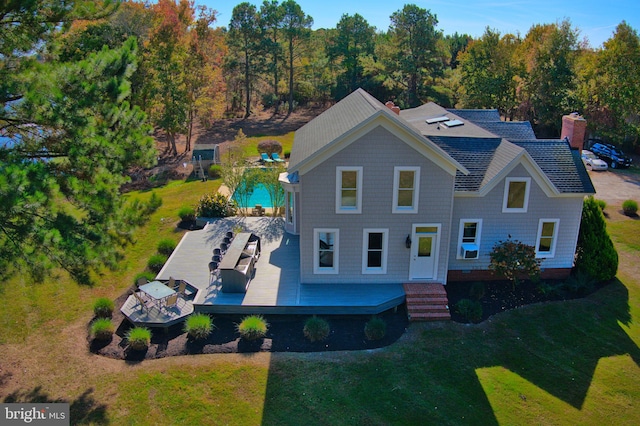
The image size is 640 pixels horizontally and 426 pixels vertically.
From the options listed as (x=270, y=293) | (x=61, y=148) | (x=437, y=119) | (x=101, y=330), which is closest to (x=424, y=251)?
(x=270, y=293)

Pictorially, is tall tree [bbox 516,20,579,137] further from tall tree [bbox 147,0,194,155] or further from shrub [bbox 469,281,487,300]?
tall tree [bbox 147,0,194,155]

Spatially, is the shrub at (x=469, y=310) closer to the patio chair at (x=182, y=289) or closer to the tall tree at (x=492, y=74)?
the patio chair at (x=182, y=289)

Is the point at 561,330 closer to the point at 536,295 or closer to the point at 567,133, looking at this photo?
the point at 536,295

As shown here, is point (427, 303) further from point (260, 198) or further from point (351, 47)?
point (351, 47)

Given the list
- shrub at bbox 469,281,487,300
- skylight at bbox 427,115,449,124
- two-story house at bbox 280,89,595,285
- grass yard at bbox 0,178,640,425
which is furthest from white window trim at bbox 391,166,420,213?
skylight at bbox 427,115,449,124

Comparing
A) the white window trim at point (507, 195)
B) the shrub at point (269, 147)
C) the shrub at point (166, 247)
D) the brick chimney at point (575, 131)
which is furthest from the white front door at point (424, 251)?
the shrub at point (269, 147)

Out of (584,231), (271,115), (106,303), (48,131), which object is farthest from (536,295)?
→ (271,115)
